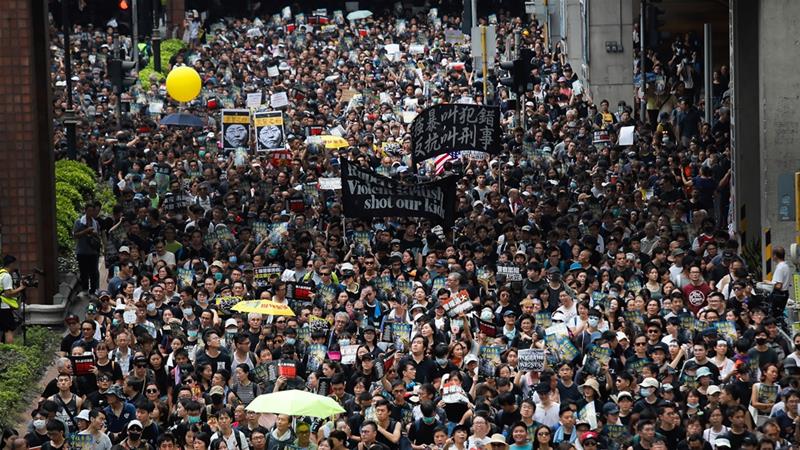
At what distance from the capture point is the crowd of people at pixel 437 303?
19.9m

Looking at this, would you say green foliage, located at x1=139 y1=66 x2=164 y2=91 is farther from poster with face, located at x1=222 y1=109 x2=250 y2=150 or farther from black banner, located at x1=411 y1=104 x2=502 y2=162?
black banner, located at x1=411 y1=104 x2=502 y2=162

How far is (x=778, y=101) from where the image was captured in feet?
98.1

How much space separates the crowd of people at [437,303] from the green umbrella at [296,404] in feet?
0.98

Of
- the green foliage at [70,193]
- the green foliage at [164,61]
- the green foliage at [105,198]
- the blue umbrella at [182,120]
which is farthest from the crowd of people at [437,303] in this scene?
the green foliage at [164,61]

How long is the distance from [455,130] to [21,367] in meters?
8.22

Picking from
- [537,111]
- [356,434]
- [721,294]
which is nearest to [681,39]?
[537,111]

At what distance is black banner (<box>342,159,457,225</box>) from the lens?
28781mm

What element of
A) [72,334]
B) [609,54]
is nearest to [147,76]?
[609,54]

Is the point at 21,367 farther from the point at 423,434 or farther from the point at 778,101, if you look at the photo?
the point at 778,101

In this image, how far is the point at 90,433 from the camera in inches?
777

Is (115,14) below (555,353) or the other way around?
the other way around

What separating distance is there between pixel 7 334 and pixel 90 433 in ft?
24.7

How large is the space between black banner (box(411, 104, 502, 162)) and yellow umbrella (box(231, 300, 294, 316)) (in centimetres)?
774

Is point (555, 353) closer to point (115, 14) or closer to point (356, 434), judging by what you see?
point (356, 434)
